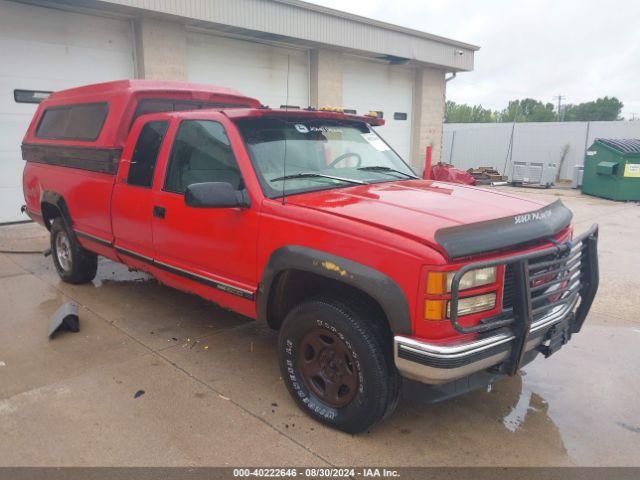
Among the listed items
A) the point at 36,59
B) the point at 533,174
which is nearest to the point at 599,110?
the point at 533,174

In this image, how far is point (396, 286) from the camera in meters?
2.58

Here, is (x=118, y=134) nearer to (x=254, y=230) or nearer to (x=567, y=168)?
(x=254, y=230)

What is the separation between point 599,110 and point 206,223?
88292 mm

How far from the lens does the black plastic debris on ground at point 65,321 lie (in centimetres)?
436

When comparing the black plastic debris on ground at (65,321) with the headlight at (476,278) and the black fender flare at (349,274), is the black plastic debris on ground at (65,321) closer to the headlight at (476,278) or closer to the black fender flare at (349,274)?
the black fender flare at (349,274)

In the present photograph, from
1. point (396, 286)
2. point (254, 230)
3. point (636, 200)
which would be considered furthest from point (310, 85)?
point (396, 286)

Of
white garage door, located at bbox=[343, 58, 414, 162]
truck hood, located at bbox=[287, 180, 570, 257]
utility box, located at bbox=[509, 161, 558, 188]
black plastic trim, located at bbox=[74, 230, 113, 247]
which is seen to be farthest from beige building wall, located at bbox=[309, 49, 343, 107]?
truck hood, located at bbox=[287, 180, 570, 257]

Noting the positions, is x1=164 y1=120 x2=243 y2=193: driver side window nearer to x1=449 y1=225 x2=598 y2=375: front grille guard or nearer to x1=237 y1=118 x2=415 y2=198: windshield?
x1=237 y1=118 x2=415 y2=198: windshield

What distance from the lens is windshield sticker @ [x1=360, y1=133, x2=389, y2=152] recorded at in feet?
14.3

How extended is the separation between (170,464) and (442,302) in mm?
1686

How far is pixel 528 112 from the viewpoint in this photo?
90312mm

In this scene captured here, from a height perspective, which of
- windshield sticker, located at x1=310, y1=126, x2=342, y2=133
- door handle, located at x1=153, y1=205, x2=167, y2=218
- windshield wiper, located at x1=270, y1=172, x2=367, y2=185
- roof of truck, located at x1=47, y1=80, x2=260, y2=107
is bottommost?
door handle, located at x1=153, y1=205, x2=167, y2=218

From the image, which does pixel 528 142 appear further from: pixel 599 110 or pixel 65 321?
pixel 599 110

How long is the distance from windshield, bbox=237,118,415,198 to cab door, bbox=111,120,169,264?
3.45 ft
